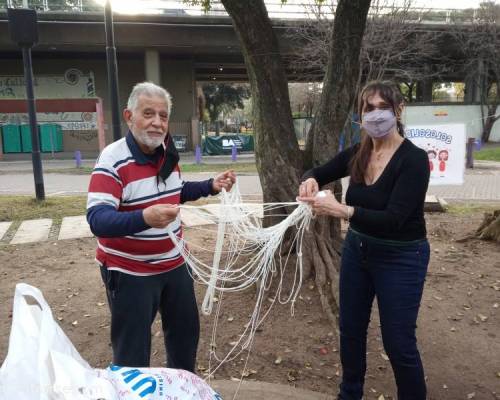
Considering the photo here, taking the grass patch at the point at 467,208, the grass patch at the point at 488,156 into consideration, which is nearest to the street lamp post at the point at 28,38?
the grass patch at the point at 467,208

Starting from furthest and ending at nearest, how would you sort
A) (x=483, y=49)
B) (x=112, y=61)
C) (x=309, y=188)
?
(x=483, y=49) → (x=112, y=61) → (x=309, y=188)

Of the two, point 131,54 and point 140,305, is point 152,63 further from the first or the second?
point 140,305

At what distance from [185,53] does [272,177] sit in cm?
2221

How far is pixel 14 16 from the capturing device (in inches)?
329

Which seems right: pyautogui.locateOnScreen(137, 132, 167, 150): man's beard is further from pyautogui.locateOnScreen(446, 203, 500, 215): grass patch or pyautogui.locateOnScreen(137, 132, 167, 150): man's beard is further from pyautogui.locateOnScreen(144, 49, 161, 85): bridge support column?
pyautogui.locateOnScreen(144, 49, 161, 85): bridge support column

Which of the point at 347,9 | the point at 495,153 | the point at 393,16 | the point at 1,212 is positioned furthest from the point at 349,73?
the point at 495,153

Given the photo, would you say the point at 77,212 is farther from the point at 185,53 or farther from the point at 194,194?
the point at 185,53

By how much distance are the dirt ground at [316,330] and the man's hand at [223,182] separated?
1.39 m

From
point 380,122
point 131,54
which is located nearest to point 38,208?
point 380,122

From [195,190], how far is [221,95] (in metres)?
43.1

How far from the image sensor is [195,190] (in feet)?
8.66

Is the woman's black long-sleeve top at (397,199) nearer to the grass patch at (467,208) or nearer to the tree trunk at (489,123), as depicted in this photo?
the grass patch at (467,208)

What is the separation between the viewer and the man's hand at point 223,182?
2.63 metres

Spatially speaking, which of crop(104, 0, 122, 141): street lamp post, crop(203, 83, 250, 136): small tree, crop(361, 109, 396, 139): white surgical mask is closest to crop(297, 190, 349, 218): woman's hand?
crop(361, 109, 396, 139): white surgical mask
